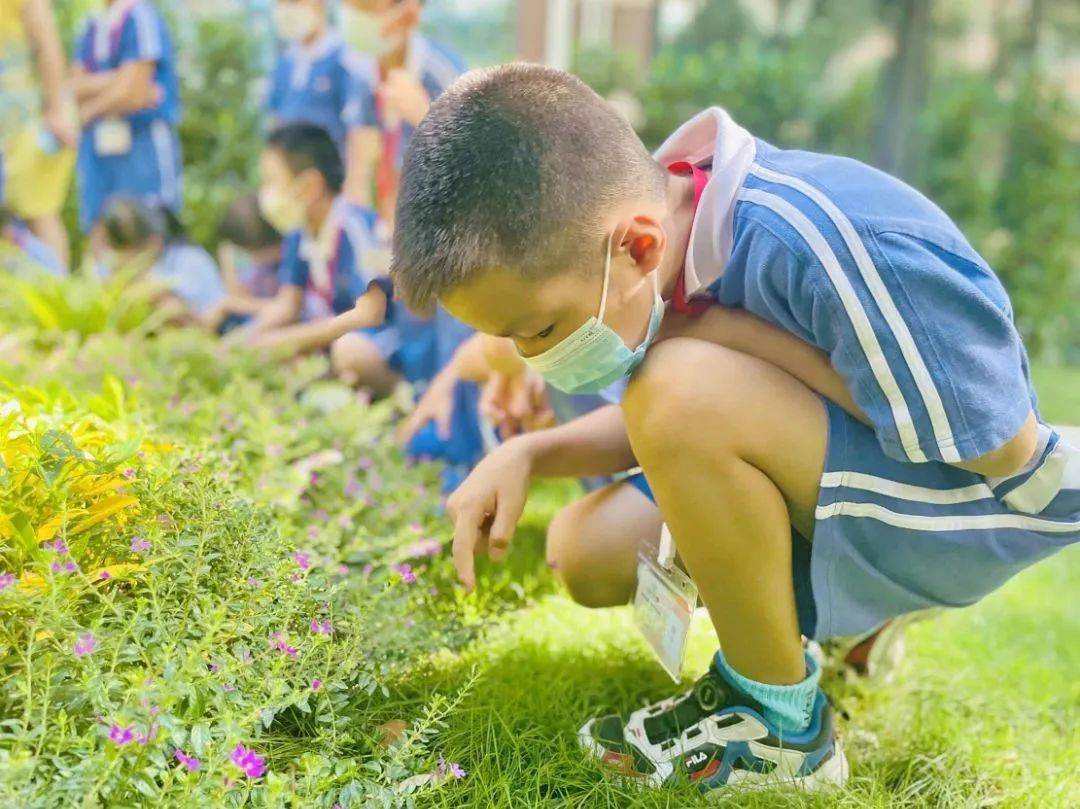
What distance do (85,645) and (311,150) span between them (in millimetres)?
2578

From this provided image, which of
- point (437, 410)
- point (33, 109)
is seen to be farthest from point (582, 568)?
point (33, 109)

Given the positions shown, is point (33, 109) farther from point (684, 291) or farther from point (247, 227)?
point (684, 291)

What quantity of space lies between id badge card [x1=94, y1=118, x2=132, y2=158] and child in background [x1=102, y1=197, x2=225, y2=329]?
0.19 metres

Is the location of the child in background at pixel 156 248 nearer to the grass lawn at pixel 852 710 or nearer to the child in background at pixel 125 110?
the child in background at pixel 125 110

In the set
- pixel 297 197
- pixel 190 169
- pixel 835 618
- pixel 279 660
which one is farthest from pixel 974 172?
pixel 279 660

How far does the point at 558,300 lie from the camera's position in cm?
124

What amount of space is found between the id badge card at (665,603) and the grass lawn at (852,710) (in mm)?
141

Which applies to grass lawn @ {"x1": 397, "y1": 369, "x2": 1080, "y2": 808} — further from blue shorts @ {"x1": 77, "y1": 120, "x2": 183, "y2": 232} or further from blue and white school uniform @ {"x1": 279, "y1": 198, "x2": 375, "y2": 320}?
blue shorts @ {"x1": 77, "y1": 120, "x2": 183, "y2": 232}

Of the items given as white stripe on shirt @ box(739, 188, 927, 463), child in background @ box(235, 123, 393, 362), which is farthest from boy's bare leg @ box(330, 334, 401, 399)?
white stripe on shirt @ box(739, 188, 927, 463)

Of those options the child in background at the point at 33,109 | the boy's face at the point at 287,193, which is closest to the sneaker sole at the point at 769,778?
the boy's face at the point at 287,193

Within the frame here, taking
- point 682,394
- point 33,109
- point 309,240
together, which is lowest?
point 309,240

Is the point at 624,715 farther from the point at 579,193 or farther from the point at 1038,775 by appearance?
the point at 579,193

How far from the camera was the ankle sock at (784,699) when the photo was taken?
1.30m

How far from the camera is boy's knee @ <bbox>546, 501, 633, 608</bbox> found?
62.1 inches
